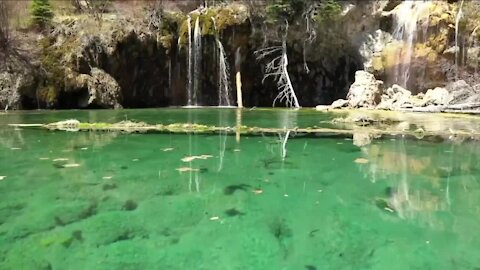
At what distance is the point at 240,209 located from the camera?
441 cm

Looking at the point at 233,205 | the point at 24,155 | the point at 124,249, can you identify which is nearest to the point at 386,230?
the point at 233,205

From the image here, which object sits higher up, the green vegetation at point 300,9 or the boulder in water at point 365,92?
the green vegetation at point 300,9

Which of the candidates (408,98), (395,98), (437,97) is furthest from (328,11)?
(437,97)

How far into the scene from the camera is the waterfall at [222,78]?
21.0 meters

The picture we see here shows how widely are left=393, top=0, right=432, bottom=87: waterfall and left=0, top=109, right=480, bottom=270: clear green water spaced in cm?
1237

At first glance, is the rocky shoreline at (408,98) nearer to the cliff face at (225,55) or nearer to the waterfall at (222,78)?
the cliff face at (225,55)

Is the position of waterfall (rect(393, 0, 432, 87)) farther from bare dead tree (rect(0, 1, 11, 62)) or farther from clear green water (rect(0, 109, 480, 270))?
bare dead tree (rect(0, 1, 11, 62))

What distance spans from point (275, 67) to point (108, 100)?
7.25 metres

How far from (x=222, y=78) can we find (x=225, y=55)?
1023 mm

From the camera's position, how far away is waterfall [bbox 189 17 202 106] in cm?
2095

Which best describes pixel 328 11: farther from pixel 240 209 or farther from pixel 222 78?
pixel 240 209

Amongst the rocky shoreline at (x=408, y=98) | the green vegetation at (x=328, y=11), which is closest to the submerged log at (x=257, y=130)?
the rocky shoreline at (x=408, y=98)

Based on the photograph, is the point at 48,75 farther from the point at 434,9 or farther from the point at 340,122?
the point at 434,9

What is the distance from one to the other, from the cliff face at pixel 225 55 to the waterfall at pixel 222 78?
137 millimetres
